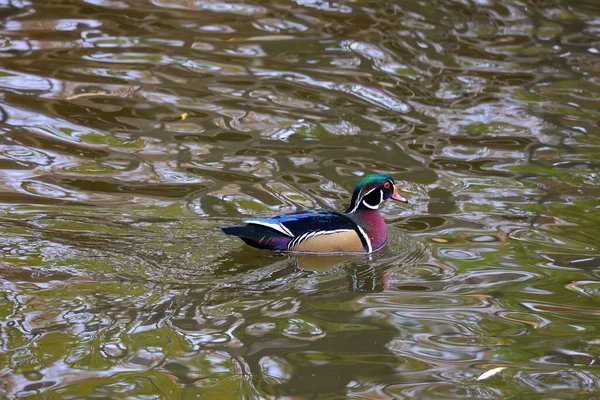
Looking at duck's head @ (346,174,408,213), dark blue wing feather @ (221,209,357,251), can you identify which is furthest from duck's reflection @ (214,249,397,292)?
duck's head @ (346,174,408,213)

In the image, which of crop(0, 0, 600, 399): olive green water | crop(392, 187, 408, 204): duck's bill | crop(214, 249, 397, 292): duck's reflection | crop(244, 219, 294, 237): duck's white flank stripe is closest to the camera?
crop(0, 0, 600, 399): olive green water

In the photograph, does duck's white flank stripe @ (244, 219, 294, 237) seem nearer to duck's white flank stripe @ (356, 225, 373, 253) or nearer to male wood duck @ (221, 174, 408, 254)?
male wood duck @ (221, 174, 408, 254)

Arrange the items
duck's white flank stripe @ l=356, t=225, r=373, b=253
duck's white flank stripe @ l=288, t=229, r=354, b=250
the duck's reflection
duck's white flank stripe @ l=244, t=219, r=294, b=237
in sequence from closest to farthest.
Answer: the duck's reflection
duck's white flank stripe @ l=244, t=219, r=294, b=237
duck's white flank stripe @ l=288, t=229, r=354, b=250
duck's white flank stripe @ l=356, t=225, r=373, b=253

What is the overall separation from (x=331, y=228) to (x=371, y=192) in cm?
52

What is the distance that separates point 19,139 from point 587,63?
24.0ft

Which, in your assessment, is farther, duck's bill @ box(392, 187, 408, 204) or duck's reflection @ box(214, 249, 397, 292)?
duck's bill @ box(392, 187, 408, 204)

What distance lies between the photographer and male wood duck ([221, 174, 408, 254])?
6566mm

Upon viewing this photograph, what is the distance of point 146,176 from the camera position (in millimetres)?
7867

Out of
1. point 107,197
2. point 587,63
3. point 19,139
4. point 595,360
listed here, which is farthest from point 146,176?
point 587,63

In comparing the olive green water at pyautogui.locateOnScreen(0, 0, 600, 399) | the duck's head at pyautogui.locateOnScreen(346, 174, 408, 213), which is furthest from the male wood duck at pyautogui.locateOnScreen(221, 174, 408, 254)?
the olive green water at pyautogui.locateOnScreen(0, 0, 600, 399)

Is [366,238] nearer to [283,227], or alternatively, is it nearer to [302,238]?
[302,238]

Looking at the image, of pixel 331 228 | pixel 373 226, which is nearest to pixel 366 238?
pixel 373 226

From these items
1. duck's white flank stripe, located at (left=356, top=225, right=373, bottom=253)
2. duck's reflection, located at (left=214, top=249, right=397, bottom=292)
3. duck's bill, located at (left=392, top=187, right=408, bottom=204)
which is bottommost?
duck's reflection, located at (left=214, top=249, right=397, bottom=292)

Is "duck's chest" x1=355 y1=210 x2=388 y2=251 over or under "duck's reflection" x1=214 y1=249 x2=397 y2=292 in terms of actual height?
over
